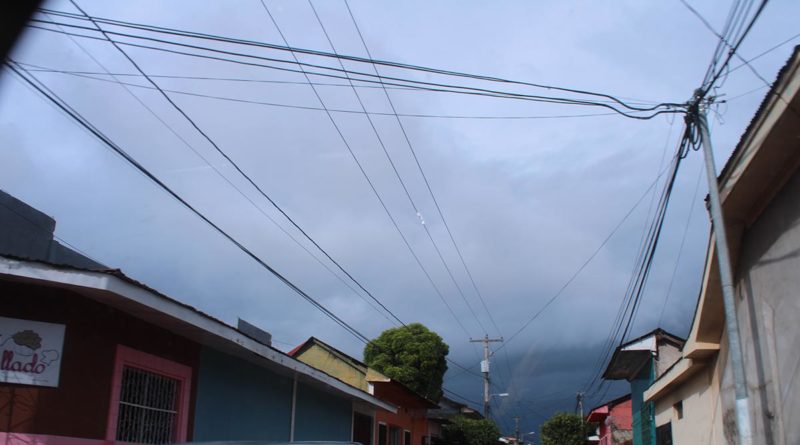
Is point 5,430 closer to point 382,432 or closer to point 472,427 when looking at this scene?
point 382,432

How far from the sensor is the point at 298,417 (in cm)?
1580

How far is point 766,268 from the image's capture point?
880 centimetres

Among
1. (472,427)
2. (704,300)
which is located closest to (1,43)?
(704,300)

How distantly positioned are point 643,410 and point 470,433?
57.8 feet

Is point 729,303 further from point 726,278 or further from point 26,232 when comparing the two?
point 26,232

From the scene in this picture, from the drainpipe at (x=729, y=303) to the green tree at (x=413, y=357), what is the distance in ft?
76.6

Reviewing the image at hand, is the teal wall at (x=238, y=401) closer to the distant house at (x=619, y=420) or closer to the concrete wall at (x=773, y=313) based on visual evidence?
the concrete wall at (x=773, y=313)

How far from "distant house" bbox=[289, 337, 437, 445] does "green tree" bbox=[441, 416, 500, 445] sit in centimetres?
824

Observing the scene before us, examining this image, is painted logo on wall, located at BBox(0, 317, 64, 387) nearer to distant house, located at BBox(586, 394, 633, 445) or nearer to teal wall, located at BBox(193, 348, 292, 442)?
teal wall, located at BBox(193, 348, 292, 442)

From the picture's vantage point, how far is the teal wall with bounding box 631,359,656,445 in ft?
62.7

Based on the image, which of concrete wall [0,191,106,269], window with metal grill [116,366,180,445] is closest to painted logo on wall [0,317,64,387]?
window with metal grill [116,366,180,445]

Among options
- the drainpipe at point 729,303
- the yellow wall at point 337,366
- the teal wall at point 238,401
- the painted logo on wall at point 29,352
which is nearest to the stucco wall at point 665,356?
the yellow wall at point 337,366

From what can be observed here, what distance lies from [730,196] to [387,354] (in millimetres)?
24508

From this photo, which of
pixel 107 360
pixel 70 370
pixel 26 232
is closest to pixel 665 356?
pixel 107 360
